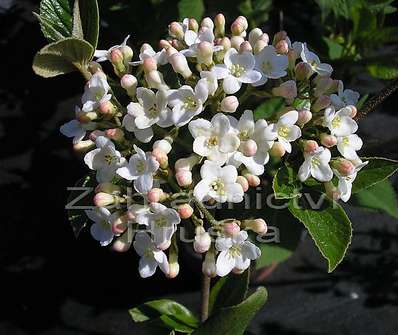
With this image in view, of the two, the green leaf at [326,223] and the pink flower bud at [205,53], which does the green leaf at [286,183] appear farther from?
the pink flower bud at [205,53]

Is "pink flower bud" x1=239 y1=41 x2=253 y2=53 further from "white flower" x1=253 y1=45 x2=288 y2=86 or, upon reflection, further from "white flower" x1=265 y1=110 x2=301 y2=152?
"white flower" x1=265 y1=110 x2=301 y2=152

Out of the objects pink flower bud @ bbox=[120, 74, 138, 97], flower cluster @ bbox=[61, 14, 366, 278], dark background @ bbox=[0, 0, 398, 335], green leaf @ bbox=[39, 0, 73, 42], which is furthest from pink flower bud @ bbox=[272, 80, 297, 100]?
dark background @ bbox=[0, 0, 398, 335]

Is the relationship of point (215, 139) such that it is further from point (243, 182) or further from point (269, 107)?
point (269, 107)

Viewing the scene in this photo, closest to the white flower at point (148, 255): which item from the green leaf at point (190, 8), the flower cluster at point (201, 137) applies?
the flower cluster at point (201, 137)

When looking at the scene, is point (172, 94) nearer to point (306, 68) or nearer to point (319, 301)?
point (306, 68)

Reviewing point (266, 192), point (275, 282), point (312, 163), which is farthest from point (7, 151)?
point (312, 163)

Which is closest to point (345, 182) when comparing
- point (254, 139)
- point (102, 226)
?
point (254, 139)

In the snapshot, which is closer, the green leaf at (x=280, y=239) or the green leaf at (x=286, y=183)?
the green leaf at (x=286, y=183)
